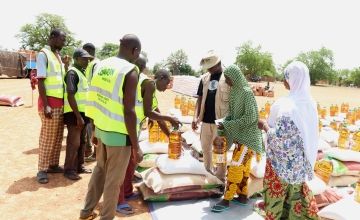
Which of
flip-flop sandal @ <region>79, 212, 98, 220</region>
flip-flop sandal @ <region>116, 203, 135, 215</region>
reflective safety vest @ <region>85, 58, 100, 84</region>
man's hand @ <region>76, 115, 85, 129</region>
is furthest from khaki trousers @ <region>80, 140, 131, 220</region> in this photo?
reflective safety vest @ <region>85, 58, 100, 84</region>

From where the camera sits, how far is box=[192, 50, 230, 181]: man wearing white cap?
420cm

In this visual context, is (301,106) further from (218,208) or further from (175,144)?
(175,144)

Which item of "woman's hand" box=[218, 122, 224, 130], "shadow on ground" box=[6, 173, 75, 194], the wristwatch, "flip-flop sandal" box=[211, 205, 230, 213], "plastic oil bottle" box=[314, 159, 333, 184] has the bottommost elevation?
"shadow on ground" box=[6, 173, 75, 194]

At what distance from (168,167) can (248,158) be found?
3.02 feet

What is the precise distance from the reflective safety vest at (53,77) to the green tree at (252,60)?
6246 cm

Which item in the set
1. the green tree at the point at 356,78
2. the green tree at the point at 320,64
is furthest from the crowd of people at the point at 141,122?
the green tree at the point at 356,78

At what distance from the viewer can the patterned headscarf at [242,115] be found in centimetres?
366

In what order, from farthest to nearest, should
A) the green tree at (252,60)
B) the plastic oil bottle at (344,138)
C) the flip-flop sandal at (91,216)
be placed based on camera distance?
1. the green tree at (252,60)
2. the plastic oil bottle at (344,138)
3. the flip-flop sandal at (91,216)

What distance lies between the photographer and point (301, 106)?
2.70m

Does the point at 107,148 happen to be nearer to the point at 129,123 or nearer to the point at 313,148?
the point at 129,123

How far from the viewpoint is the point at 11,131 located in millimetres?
7617

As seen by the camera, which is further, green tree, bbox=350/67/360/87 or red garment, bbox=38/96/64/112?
green tree, bbox=350/67/360/87

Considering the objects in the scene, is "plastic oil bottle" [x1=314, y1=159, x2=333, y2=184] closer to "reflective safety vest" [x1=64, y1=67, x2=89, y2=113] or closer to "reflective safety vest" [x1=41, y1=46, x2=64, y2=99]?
"reflective safety vest" [x1=64, y1=67, x2=89, y2=113]

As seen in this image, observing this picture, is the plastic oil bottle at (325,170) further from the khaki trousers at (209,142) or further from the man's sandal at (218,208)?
the man's sandal at (218,208)
